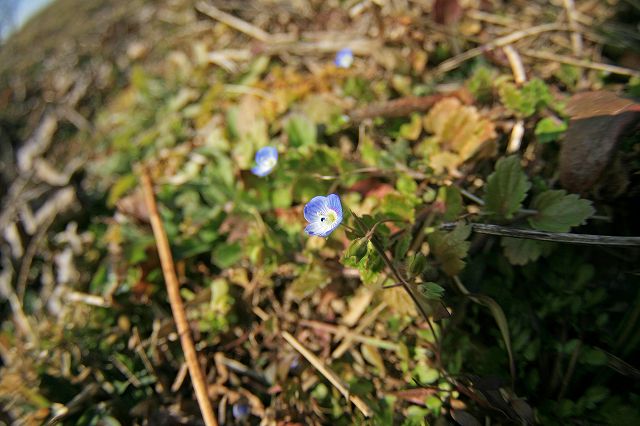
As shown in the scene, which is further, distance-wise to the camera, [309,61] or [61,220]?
[309,61]

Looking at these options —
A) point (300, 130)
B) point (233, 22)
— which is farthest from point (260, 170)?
point (233, 22)

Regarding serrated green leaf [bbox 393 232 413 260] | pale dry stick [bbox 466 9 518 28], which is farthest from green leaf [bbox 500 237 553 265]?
pale dry stick [bbox 466 9 518 28]

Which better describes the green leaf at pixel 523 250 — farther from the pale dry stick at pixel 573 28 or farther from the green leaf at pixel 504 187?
the pale dry stick at pixel 573 28

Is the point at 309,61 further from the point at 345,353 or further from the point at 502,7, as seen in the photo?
the point at 345,353

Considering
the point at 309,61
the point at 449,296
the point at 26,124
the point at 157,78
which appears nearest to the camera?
the point at 449,296

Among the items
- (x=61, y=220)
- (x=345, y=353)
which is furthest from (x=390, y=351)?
(x=61, y=220)

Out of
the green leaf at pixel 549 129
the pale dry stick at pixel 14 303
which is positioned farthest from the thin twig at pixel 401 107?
the pale dry stick at pixel 14 303

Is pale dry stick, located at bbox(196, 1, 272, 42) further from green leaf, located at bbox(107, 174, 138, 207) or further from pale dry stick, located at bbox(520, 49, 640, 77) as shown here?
pale dry stick, located at bbox(520, 49, 640, 77)
